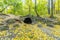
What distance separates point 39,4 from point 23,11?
4.76m

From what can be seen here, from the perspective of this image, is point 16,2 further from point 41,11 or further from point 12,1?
point 41,11

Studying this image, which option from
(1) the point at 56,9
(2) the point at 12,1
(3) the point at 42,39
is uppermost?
(2) the point at 12,1

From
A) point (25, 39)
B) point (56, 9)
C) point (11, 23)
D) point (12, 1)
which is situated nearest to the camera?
point (25, 39)

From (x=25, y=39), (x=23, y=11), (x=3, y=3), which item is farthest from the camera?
A: (x=23, y=11)

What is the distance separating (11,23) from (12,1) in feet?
33.4

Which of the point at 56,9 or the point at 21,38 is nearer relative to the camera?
the point at 21,38

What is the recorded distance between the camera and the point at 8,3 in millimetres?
29297

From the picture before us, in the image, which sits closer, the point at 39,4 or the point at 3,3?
the point at 3,3

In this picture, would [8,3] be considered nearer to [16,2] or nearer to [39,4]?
[16,2]

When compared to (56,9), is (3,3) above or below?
above

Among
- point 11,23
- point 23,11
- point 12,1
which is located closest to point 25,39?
point 11,23

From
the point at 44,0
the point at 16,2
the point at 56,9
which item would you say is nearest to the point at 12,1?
the point at 16,2

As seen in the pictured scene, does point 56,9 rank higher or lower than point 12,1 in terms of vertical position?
lower

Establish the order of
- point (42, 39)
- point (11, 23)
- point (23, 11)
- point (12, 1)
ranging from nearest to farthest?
point (42, 39)
point (11, 23)
point (12, 1)
point (23, 11)
